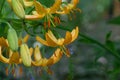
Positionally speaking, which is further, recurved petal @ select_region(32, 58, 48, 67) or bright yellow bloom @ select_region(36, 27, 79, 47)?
recurved petal @ select_region(32, 58, 48, 67)

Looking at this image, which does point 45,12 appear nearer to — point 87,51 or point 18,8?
point 18,8

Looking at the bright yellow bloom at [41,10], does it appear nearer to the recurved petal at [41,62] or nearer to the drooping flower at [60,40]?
the drooping flower at [60,40]

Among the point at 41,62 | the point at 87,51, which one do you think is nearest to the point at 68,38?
the point at 41,62

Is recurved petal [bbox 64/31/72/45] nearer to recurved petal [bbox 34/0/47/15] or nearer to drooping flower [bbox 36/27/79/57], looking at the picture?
drooping flower [bbox 36/27/79/57]

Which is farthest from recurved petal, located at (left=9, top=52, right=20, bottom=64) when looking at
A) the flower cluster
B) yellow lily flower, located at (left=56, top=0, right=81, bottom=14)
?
yellow lily flower, located at (left=56, top=0, right=81, bottom=14)

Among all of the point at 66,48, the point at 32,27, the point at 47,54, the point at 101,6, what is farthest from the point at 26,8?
the point at 101,6

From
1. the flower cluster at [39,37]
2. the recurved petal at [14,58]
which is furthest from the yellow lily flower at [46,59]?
the recurved petal at [14,58]
